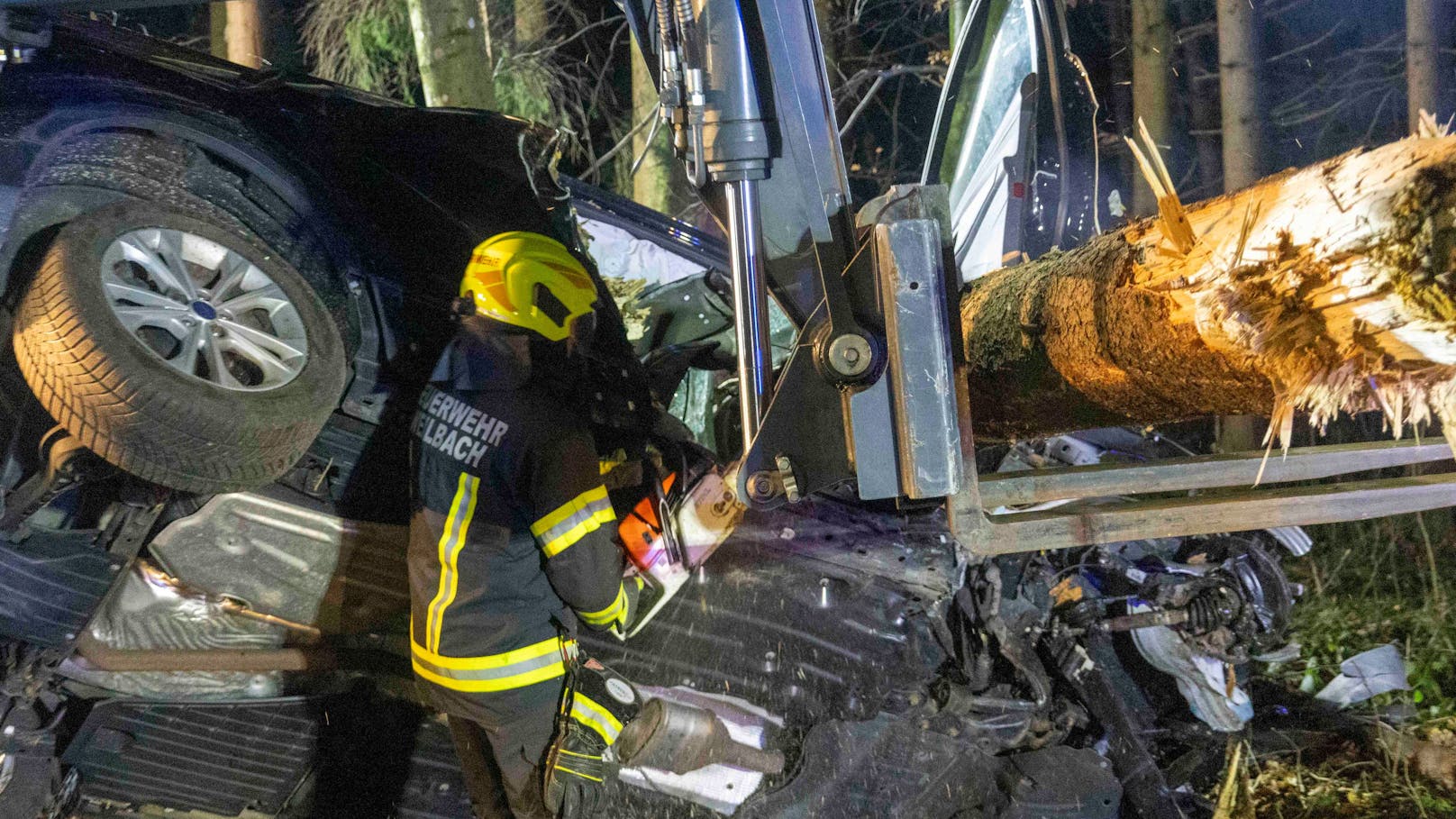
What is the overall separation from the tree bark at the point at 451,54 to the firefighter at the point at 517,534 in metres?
2.97

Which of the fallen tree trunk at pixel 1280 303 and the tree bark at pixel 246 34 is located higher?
the tree bark at pixel 246 34

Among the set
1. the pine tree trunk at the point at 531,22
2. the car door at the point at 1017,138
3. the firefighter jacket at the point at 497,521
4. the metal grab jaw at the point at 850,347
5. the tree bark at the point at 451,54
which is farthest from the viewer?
the pine tree trunk at the point at 531,22

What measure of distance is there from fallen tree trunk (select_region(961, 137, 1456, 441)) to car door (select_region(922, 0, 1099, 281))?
141cm

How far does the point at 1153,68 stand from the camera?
20.9 ft

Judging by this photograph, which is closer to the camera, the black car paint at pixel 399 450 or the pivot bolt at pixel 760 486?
the pivot bolt at pixel 760 486

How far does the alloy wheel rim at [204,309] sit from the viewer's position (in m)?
2.45

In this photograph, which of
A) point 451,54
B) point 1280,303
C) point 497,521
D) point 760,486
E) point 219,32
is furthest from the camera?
point 219,32

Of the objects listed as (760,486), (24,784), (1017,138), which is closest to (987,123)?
(1017,138)

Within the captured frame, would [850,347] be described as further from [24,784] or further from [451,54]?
[451,54]

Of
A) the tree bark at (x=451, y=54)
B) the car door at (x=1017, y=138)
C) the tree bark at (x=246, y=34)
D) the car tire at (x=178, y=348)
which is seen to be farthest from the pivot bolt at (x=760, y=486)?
the tree bark at (x=246, y=34)

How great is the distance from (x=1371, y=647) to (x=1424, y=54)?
3615 millimetres

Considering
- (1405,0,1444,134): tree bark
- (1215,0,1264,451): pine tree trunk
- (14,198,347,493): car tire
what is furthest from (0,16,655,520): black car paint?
(1405,0,1444,134): tree bark

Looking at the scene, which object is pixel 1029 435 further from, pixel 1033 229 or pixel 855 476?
pixel 1033 229

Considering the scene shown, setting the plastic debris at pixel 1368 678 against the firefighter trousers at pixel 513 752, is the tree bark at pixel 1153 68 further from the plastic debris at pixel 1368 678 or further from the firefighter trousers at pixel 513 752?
the firefighter trousers at pixel 513 752
